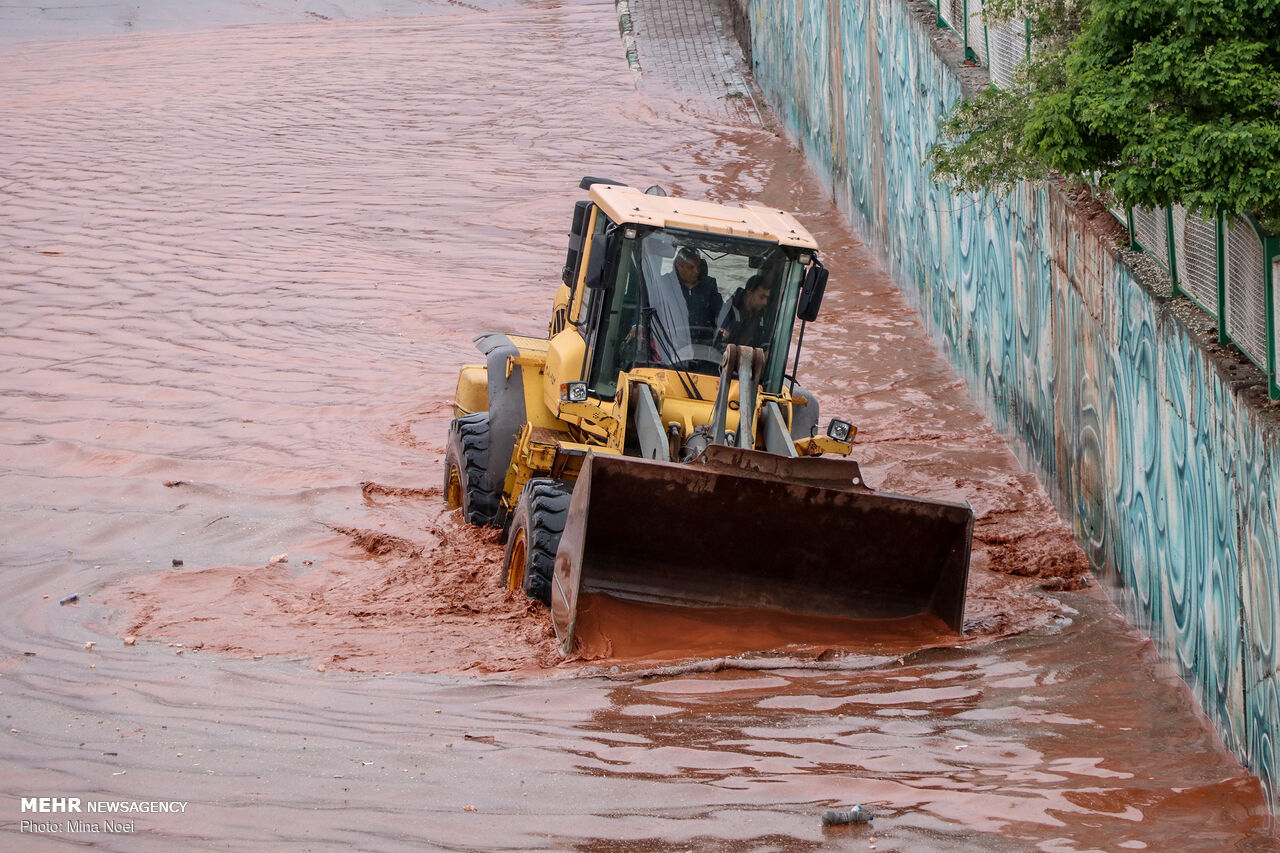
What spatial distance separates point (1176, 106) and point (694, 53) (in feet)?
75.7

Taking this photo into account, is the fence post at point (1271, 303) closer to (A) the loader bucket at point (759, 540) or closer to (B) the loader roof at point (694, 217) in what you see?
(A) the loader bucket at point (759, 540)

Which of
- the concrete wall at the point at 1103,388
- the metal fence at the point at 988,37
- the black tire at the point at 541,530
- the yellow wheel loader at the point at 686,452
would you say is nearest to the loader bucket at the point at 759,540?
the yellow wheel loader at the point at 686,452

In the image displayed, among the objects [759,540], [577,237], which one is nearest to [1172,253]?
[759,540]

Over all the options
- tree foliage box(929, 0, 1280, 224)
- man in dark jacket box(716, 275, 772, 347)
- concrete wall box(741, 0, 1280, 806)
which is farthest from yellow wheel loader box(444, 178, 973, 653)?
tree foliage box(929, 0, 1280, 224)

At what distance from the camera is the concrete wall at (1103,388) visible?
6828mm

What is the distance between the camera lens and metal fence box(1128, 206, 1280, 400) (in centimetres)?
690

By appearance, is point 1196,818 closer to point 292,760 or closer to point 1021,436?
point 292,760

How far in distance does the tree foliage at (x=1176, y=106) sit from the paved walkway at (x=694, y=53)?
18765mm

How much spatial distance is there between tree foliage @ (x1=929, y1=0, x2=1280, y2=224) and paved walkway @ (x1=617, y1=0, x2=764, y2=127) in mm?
18765

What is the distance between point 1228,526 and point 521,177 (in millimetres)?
15725

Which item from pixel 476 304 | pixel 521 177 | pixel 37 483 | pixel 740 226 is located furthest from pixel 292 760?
pixel 521 177

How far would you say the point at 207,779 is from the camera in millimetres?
6035

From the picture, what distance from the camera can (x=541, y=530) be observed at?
8273mm

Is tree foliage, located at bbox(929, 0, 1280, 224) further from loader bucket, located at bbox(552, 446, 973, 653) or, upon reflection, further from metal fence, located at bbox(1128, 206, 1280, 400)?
loader bucket, located at bbox(552, 446, 973, 653)
